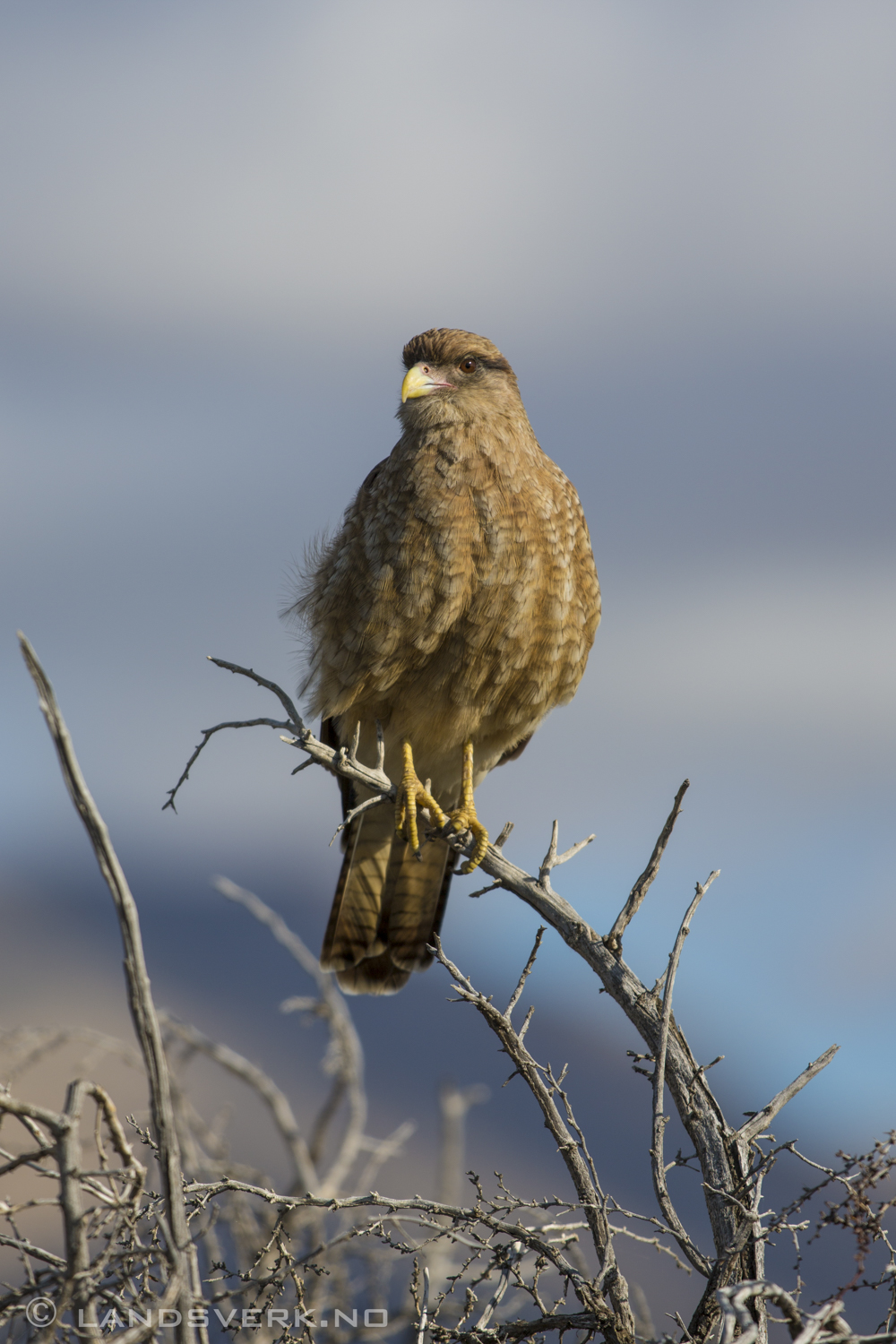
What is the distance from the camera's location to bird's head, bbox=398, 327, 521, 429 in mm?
4137

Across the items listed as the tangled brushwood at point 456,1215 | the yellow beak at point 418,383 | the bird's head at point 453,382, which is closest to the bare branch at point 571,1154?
the tangled brushwood at point 456,1215

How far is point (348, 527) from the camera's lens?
4.04m

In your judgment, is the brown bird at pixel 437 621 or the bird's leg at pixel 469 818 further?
the brown bird at pixel 437 621

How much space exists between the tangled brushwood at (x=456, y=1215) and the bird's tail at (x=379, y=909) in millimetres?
800

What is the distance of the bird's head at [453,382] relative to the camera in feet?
13.6

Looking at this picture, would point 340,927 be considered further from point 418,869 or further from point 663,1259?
point 663,1259

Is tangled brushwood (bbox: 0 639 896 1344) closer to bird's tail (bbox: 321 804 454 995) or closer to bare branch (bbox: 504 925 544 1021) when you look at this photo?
bare branch (bbox: 504 925 544 1021)

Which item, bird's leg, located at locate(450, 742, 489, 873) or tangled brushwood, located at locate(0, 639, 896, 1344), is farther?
bird's leg, located at locate(450, 742, 489, 873)

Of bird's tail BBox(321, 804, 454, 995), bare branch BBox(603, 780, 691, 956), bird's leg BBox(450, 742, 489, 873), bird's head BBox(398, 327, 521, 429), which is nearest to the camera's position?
bare branch BBox(603, 780, 691, 956)

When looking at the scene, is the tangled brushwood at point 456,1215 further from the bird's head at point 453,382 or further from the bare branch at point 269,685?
the bird's head at point 453,382

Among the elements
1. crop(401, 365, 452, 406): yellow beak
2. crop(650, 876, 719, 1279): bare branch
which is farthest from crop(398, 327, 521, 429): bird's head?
crop(650, 876, 719, 1279): bare branch

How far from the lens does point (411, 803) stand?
3.74m

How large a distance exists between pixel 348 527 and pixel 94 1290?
2898 mm

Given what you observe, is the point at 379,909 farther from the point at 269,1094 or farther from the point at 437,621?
the point at 437,621
